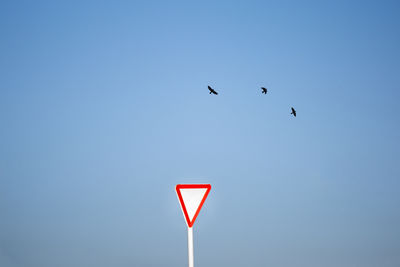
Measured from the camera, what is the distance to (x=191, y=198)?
617cm

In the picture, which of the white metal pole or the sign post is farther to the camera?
the sign post

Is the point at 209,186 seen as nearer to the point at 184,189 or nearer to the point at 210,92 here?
the point at 184,189

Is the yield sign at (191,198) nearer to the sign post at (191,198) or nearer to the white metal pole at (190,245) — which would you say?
the sign post at (191,198)

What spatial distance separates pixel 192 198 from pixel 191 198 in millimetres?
14

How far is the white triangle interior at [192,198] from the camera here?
241 inches

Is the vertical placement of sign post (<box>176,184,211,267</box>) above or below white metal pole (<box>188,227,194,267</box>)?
above

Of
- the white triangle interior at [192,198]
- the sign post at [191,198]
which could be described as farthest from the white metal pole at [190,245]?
the white triangle interior at [192,198]

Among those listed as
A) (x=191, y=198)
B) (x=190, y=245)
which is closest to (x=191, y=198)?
(x=191, y=198)

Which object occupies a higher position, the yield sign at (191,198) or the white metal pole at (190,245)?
the yield sign at (191,198)

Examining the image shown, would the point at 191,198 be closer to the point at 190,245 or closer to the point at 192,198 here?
the point at 192,198

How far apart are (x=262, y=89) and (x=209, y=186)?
9477 millimetres

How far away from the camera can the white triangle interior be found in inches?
241

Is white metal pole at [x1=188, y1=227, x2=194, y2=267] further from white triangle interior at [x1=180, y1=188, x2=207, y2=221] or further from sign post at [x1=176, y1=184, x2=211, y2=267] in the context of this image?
white triangle interior at [x1=180, y1=188, x2=207, y2=221]

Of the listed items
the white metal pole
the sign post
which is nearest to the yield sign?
the sign post
